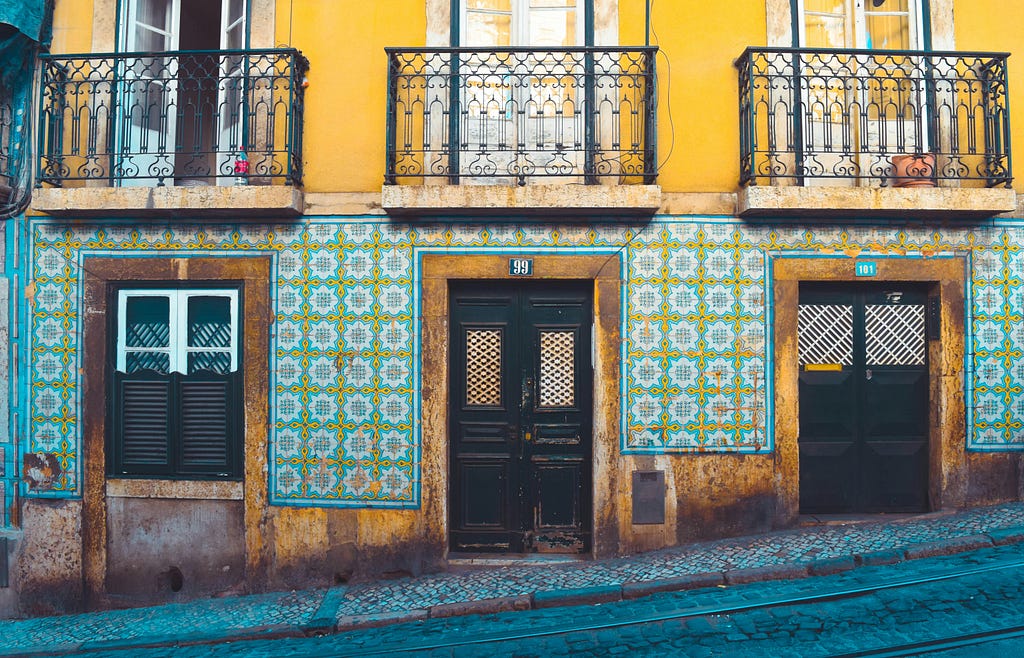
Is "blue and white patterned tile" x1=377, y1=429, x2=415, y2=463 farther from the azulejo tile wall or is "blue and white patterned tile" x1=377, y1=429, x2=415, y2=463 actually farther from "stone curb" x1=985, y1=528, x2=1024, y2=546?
"stone curb" x1=985, y1=528, x2=1024, y2=546

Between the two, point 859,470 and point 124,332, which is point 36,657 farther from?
point 859,470

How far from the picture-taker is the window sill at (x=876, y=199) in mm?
5719

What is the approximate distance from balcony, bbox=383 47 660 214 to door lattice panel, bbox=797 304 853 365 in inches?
73.1

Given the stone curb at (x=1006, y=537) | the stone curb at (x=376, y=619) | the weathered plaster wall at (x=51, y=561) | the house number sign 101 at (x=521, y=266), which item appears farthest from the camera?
the weathered plaster wall at (x=51, y=561)

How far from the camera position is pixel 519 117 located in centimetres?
604

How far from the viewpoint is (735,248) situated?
19.6 ft

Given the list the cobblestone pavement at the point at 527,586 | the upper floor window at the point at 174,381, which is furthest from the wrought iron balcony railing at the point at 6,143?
the cobblestone pavement at the point at 527,586

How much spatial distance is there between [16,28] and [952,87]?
796 cm

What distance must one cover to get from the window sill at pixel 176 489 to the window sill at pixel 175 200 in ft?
7.61

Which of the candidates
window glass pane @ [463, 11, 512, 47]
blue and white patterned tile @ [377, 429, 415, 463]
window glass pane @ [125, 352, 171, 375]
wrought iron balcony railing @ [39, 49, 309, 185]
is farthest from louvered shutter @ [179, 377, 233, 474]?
window glass pane @ [463, 11, 512, 47]

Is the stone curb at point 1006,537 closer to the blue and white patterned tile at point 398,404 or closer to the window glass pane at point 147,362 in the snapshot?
the blue and white patterned tile at point 398,404

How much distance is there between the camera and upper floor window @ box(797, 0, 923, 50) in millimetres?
6184

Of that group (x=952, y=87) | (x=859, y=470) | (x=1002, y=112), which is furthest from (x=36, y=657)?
(x=1002, y=112)

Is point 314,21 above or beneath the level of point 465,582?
above
